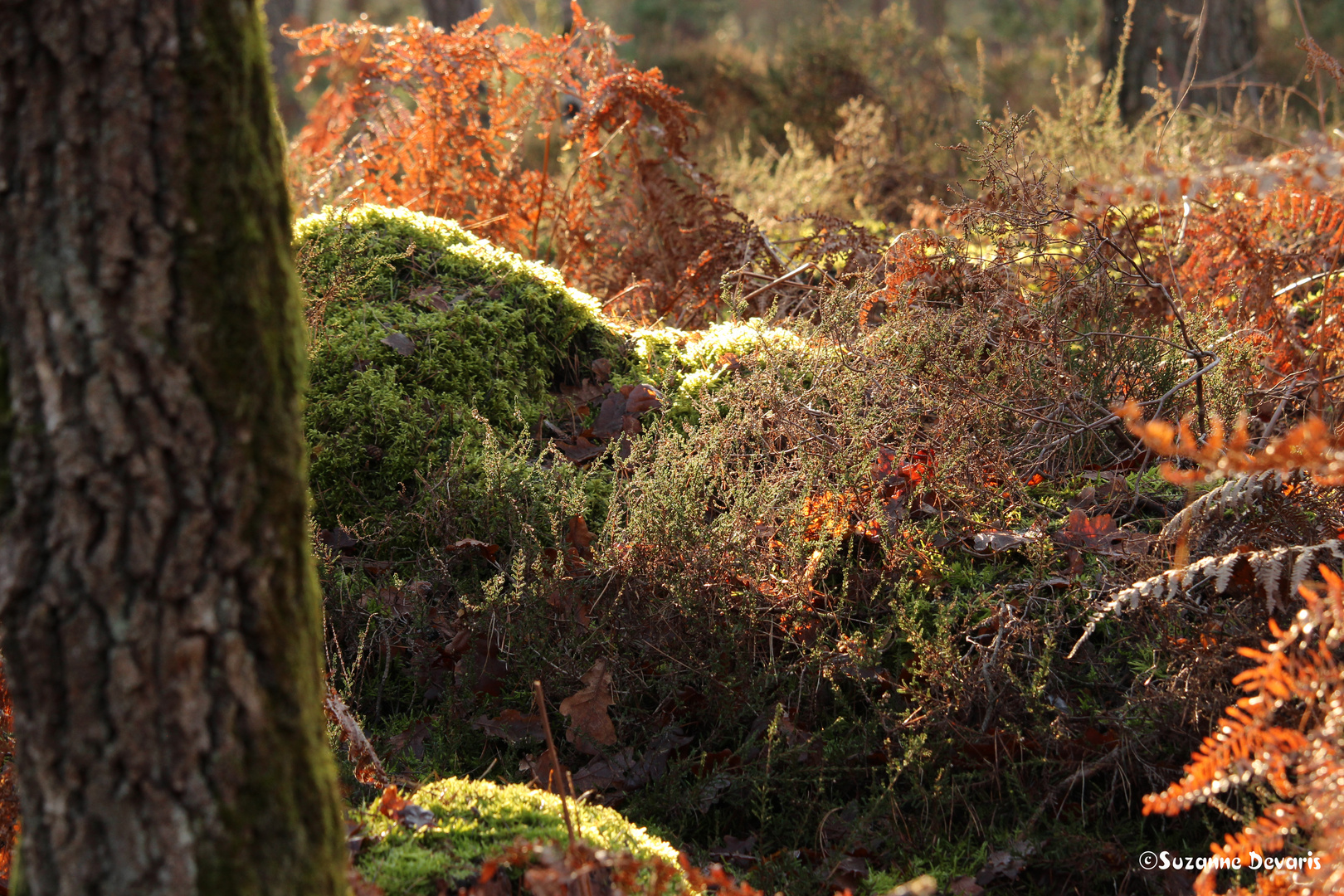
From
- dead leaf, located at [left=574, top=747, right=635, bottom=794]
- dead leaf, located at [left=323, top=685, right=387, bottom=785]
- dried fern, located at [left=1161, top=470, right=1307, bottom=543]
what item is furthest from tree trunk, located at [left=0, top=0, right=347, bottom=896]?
dried fern, located at [left=1161, top=470, right=1307, bottom=543]

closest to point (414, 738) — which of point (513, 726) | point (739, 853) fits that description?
point (513, 726)

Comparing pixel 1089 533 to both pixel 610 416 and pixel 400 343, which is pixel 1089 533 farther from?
pixel 400 343

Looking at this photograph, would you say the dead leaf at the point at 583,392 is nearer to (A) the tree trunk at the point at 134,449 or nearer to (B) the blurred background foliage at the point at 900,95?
(B) the blurred background foliage at the point at 900,95

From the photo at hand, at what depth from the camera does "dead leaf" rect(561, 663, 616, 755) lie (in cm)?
246

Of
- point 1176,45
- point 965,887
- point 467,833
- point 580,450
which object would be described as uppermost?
point 1176,45

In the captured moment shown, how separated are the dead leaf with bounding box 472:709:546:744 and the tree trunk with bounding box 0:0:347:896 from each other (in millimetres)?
1317

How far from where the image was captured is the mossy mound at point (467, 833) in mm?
1751

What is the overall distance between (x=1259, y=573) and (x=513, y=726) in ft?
5.98

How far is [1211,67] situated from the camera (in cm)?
861

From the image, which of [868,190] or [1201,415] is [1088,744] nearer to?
[1201,415]

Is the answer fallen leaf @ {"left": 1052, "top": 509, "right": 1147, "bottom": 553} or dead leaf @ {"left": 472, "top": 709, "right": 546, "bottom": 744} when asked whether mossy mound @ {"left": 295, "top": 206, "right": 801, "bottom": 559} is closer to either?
dead leaf @ {"left": 472, "top": 709, "right": 546, "bottom": 744}

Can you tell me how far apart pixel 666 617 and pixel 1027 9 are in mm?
23293

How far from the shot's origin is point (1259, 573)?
2100mm

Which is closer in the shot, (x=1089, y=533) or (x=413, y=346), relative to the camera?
(x=1089, y=533)
